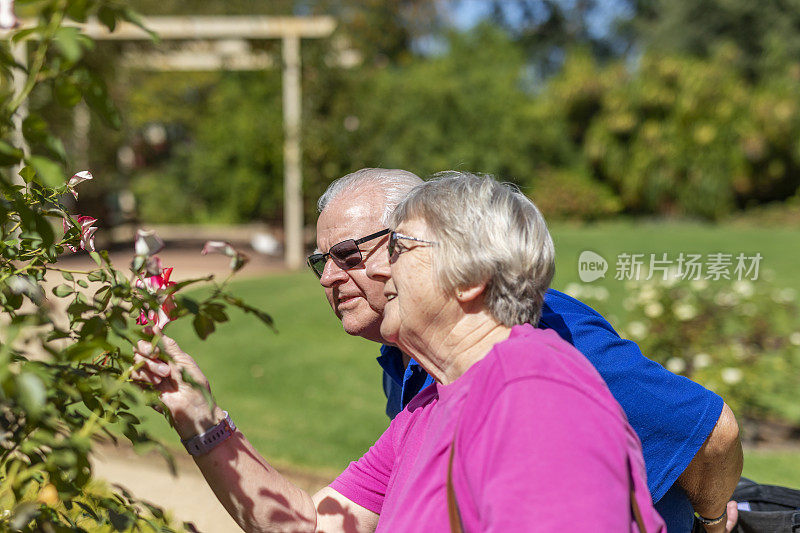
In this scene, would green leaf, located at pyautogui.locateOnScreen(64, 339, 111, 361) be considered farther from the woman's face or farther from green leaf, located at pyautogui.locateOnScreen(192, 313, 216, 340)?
the woman's face

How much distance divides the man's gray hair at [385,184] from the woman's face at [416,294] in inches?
20.2

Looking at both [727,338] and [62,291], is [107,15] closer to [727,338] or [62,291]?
[62,291]

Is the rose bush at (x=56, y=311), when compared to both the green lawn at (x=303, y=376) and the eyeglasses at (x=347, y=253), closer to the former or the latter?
the eyeglasses at (x=347, y=253)

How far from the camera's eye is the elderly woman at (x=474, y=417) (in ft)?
3.44

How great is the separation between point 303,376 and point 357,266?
4218 millimetres

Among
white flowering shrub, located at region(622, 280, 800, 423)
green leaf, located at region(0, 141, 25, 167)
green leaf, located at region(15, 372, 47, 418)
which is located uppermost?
green leaf, located at region(0, 141, 25, 167)

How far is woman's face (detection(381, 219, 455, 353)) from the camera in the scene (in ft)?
4.50

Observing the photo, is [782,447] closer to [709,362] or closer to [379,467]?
[709,362]

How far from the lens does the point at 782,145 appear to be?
57.7 feet

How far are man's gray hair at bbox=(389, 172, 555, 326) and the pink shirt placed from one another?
0.07 meters

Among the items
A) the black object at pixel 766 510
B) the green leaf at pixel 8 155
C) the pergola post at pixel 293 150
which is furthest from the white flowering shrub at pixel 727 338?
the pergola post at pixel 293 150

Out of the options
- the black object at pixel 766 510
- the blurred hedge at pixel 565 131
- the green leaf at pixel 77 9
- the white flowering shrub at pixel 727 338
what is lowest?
the blurred hedge at pixel 565 131
